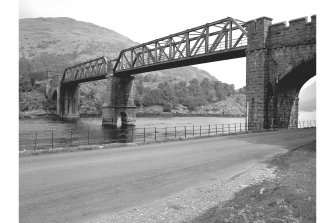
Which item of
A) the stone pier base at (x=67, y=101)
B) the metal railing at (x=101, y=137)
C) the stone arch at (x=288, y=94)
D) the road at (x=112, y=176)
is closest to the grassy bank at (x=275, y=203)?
the road at (x=112, y=176)

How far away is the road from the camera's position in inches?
296

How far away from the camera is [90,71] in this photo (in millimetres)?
80750

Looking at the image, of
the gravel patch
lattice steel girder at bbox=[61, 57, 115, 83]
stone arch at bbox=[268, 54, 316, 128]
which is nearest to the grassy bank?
the gravel patch

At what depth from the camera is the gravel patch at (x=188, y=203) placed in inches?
274

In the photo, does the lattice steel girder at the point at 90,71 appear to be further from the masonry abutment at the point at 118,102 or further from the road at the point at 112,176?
the road at the point at 112,176

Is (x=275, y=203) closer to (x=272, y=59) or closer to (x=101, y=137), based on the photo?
(x=272, y=59)

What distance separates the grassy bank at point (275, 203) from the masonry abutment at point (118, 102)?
5058 cm

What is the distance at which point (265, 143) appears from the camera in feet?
61.9

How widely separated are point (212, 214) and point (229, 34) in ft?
97.2

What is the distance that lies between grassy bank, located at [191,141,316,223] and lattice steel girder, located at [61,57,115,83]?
56.1m

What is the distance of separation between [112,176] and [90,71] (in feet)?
244

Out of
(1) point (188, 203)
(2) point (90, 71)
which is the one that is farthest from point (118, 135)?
(2) point (90, 71)
